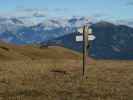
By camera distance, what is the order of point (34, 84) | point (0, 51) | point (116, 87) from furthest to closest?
1. point (0, 51)
2. point (34, 84)
3. point (116, 87)

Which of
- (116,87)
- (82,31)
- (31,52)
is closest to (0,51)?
(31,52)

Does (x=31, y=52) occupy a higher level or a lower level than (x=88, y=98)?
lower

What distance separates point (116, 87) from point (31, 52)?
78895 mm

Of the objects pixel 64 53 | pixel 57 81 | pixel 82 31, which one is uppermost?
pixel 82 31

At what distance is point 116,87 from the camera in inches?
1043

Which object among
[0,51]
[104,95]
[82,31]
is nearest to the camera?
[104,95]

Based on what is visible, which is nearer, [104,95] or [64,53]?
[104,95]

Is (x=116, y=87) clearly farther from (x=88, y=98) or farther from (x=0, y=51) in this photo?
(x=0, y=51)

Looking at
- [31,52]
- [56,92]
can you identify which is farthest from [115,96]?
[31,52]

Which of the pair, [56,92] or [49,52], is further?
[49,52]

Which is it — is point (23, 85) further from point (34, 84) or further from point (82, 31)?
point (82, 31)

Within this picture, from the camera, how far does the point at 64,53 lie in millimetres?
115188

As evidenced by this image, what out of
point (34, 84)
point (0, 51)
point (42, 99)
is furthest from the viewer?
point (0, 51)

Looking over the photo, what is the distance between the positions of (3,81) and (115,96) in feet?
35.1
